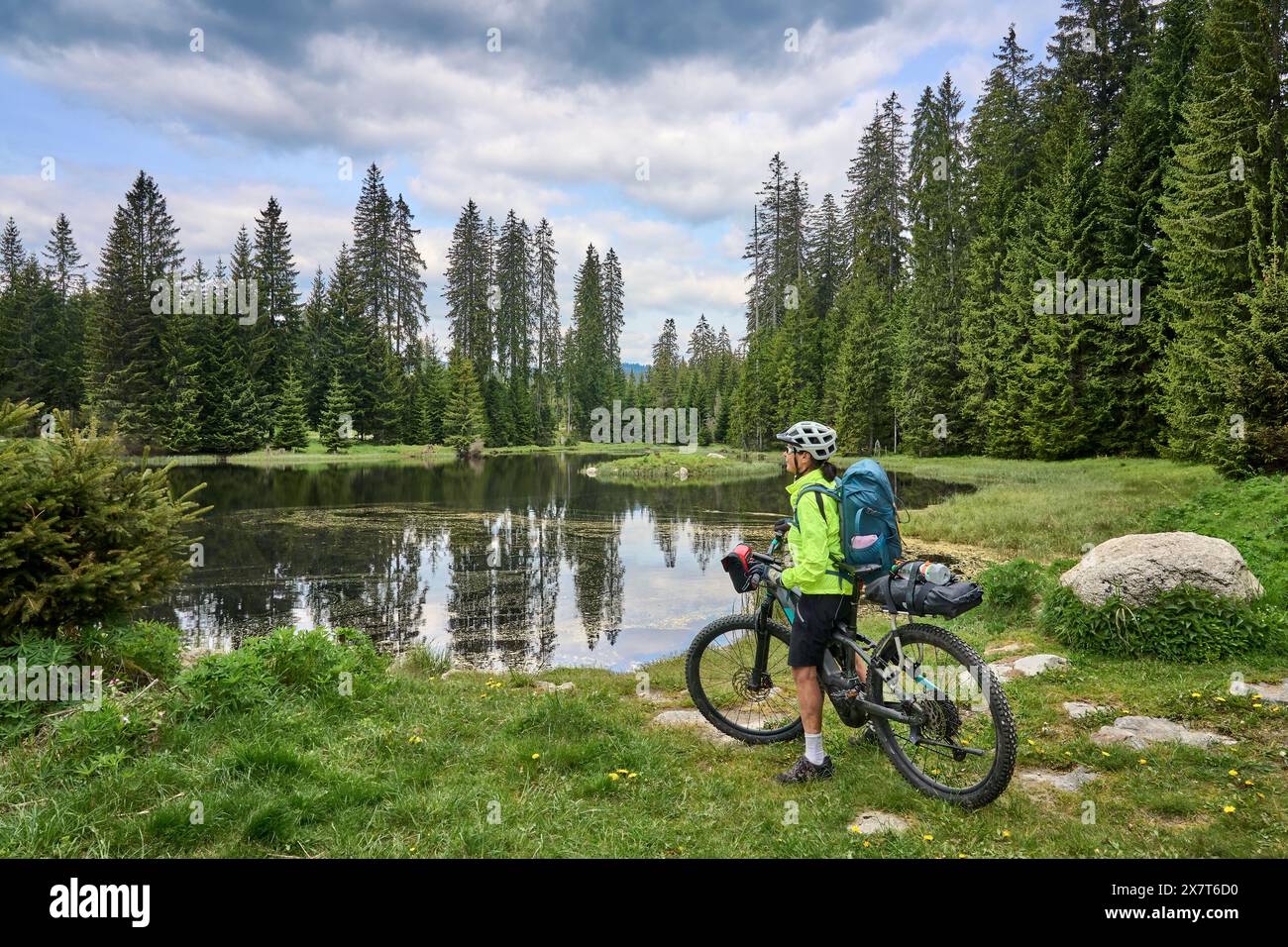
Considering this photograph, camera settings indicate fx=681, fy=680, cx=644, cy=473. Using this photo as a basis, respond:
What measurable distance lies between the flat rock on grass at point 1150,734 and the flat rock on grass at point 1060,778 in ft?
1.76

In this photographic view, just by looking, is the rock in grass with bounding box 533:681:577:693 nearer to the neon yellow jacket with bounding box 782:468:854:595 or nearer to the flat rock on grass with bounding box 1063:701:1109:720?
the neon yellow jacket with bounding box 782:468:854:595

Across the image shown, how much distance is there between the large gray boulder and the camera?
6.54m

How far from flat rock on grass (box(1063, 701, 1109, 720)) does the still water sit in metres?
5.67

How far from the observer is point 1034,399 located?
3247 centimetres

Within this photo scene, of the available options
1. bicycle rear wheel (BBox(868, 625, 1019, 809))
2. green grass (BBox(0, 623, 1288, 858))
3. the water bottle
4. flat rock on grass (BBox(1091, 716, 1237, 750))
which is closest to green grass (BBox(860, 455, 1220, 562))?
flat rock on grass (BBox(1091, 716, 1237, 750))

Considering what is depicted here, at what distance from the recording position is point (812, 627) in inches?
170

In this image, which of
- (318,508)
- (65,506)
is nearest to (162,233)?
(318,508)

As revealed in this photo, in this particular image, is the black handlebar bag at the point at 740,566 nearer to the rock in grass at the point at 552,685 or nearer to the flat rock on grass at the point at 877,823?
the flat rock on grass at the point at 877,823

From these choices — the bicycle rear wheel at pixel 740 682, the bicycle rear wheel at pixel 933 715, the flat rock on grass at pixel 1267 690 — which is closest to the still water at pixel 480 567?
the bicycle rear wheel at pixel 740 682

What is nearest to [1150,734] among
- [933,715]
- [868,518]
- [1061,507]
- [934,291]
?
[933,715]

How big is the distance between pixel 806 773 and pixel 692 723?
4.86 feet

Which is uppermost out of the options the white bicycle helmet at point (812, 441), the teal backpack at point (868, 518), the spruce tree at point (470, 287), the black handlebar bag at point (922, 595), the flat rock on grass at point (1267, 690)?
the spruce tree at point (470, 287)

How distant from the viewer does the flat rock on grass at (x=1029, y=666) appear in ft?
20.9
